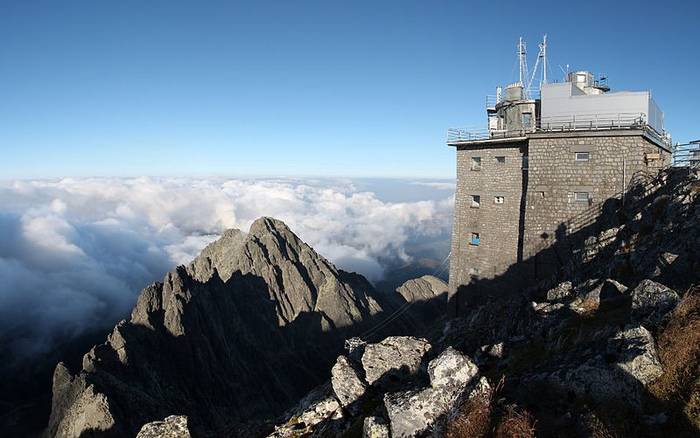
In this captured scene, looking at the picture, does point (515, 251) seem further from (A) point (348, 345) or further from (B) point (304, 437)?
(B) point (304, 437)

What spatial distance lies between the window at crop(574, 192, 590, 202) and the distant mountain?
45458 mm

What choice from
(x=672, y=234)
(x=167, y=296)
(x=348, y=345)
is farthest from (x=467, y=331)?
(x=167, y=296)

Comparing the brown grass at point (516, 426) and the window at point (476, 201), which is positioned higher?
the window at point (476, 201)

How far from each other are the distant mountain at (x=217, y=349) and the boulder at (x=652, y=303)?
50.8m

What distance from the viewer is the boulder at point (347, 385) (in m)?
19.1

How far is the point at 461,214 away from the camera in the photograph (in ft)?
148

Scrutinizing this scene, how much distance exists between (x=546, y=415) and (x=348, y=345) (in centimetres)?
1550

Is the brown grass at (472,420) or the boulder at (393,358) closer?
the brown grass at (472,420)

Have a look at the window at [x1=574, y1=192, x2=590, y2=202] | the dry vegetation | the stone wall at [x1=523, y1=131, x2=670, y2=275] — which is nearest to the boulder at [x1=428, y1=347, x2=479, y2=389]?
the dry vegetation

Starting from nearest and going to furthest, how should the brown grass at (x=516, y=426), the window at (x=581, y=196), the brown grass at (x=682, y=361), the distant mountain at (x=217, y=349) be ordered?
the brown grass at (x=682, y=361) → the brown grass at (x=516, y=426) → the window at (x=581, y=196) → the distant mountain at (x=217, y=349)

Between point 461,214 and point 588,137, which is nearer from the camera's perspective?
point 588,137

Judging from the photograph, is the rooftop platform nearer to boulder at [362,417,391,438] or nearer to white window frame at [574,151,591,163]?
white window frame at [574,151,591,163]

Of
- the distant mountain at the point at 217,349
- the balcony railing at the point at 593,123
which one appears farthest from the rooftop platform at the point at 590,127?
the distant mountain at the point at 217,349

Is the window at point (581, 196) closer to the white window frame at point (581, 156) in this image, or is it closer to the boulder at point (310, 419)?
the white window frame at point (581, 156)
